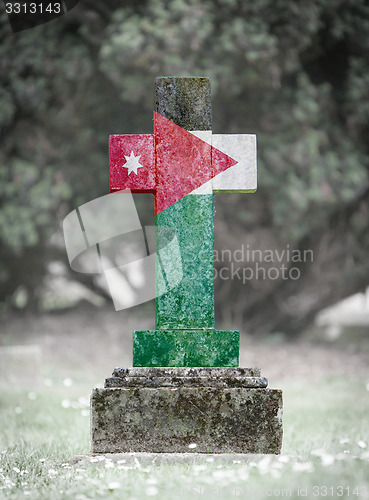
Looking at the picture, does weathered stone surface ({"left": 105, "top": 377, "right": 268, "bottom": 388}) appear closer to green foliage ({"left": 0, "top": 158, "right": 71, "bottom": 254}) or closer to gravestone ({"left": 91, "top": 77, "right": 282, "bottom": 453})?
gravestone ({"left": 91, "top": 77, "right": 282, "bottom": 453})

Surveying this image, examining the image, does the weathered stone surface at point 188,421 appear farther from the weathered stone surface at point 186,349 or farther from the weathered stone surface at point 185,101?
the weathered stone surface at point 185,101

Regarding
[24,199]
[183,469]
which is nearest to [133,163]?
[183,469]

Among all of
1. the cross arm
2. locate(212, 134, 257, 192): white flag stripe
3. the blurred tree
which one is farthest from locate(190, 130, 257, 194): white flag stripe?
the blurred tree

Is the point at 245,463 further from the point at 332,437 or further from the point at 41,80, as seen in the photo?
the point at 41,80

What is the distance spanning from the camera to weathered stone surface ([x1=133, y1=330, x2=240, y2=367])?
11.3ft

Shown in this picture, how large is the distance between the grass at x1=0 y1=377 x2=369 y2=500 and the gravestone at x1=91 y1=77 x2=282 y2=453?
0.56ft

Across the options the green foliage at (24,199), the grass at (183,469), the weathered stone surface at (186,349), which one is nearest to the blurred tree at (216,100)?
the green foliage at (24,199)

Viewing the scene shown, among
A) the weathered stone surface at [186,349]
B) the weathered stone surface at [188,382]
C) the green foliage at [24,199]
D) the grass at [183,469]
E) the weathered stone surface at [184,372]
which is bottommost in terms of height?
the grass at [183,469]

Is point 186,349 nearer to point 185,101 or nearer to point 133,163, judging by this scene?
point 133,163

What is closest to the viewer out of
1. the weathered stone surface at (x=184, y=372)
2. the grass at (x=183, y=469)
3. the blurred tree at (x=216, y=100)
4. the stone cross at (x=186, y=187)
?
the grass at (x=183, y=469)

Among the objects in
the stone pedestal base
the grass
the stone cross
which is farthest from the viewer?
the stone cross

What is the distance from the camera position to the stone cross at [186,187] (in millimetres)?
3451

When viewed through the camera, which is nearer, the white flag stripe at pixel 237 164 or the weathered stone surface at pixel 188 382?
the weathered stone surface at pixel 188 382

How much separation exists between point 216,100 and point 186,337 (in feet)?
18.6
